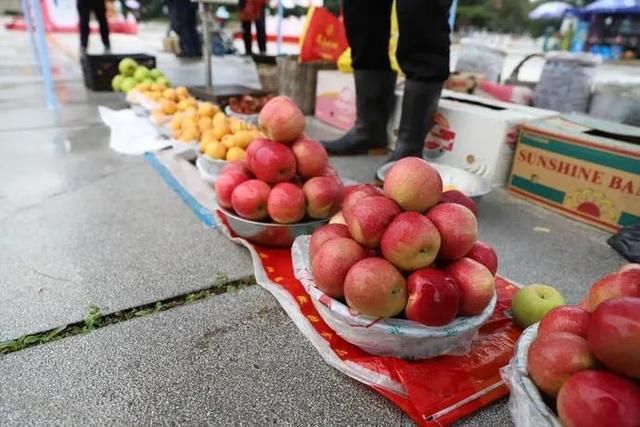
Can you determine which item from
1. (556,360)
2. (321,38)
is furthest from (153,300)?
(321,38)

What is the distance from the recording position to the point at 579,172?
4.59 ft

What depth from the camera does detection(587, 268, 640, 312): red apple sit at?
528 millimetres

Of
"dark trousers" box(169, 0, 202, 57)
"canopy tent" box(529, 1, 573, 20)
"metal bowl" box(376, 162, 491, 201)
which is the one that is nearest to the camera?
"metal bowl" box(376, 162, 491, 201)

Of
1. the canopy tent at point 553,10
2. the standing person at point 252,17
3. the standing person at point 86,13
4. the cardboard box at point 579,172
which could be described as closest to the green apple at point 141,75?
the standing person at point 86,13

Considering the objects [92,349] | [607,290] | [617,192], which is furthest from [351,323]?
[617,192]

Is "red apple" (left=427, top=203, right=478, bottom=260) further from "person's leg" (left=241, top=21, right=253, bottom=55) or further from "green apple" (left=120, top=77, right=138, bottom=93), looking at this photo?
"person's leg" (left=241, top=21, right=253, bottom=55)

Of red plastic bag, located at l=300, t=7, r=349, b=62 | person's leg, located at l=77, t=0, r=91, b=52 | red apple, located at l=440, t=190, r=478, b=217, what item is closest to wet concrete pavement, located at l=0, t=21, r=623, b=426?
red apple, located at l=440, t=190, r=478, b=217

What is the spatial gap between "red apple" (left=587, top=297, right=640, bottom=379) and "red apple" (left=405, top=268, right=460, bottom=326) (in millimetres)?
202

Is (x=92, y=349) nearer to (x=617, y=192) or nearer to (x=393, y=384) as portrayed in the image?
(x=393, y=384)

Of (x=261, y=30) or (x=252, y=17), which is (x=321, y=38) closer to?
(x=252, y=17)

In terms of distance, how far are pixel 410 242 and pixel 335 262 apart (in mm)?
124

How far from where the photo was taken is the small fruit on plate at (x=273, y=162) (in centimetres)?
102

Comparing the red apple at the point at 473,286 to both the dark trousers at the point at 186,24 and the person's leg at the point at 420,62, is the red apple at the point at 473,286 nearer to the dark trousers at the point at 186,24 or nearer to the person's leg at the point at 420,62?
the person's leg at the point at 420,62

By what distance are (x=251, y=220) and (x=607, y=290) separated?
76 cm
